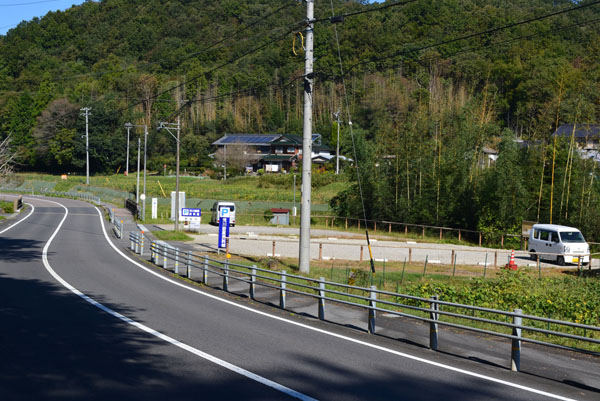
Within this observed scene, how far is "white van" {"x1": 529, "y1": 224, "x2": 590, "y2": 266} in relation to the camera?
30.6 m

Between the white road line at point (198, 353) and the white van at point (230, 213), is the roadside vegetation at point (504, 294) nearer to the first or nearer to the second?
the white road line at point (198, 353)

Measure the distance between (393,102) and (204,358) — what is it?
320 feet

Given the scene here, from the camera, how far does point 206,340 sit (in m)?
11.0

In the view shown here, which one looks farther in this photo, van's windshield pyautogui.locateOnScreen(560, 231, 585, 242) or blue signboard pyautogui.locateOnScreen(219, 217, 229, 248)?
van's windshield pyautogui.locateOnScreen(560, 231, 585, 242)

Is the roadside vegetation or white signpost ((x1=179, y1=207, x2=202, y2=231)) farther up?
white signpost ((x1=179, y1=207, x2=202, y2=231))

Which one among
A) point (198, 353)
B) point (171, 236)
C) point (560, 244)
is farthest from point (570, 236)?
point (198, 353)

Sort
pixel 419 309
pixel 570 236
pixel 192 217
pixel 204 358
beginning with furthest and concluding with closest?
1. pixel 192 217
2. pixel 570 236
3. pixel 419 309
4. pixel 204 358

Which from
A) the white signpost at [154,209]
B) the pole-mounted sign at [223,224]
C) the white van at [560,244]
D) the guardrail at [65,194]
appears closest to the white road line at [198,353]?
the pole-mounted sign at [223,224]

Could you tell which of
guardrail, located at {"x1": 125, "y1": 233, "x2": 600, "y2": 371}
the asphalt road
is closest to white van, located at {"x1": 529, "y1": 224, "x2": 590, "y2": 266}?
guardrail, located at {"x1": 125, "y1": 233, "x2": 600, "y2": 371}

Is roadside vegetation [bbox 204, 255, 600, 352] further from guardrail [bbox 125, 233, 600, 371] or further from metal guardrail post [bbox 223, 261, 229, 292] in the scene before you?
metal guardrail post [bbox 223, 261, 229, 292]

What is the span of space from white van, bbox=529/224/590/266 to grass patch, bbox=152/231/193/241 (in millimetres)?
21972

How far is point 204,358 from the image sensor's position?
964cm

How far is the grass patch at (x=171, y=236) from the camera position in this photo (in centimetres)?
3935

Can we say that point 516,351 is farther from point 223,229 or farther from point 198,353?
point 223,229
